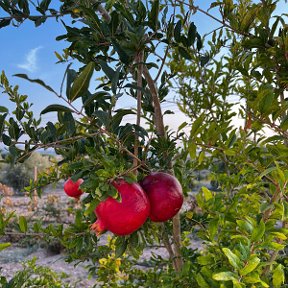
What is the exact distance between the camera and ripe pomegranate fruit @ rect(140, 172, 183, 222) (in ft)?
2.55

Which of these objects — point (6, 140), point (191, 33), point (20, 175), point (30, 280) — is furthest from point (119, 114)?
point (20, 175)

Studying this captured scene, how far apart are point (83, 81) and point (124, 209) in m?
0.27

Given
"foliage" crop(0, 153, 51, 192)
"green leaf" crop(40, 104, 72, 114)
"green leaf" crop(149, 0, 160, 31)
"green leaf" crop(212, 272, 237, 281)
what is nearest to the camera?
"green leaf" crop(212, 272, 237, 281)

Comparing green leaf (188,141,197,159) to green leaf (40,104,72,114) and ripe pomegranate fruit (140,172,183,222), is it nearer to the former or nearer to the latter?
ripe pomegranate fruit (140,172,183,222)

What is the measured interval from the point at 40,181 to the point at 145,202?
758mm

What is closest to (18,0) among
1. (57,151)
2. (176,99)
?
(57,151)

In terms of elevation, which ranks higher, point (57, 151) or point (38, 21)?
point (38, 21)

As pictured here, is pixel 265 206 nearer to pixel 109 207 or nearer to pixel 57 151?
pixel 109 207

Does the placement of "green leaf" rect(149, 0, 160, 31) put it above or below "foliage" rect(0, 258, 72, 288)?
above

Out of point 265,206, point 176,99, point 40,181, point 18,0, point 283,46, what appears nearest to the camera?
point 265,206

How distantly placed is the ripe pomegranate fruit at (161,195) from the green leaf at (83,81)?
0.31m

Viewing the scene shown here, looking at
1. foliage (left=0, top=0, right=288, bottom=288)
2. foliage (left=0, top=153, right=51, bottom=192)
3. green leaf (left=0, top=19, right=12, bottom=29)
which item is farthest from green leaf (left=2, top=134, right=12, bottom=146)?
foliage (left=0, top=153, right=51, bottom=192)

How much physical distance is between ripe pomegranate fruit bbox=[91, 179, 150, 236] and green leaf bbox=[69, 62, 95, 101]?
0.22m

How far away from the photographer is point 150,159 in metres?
0.95
